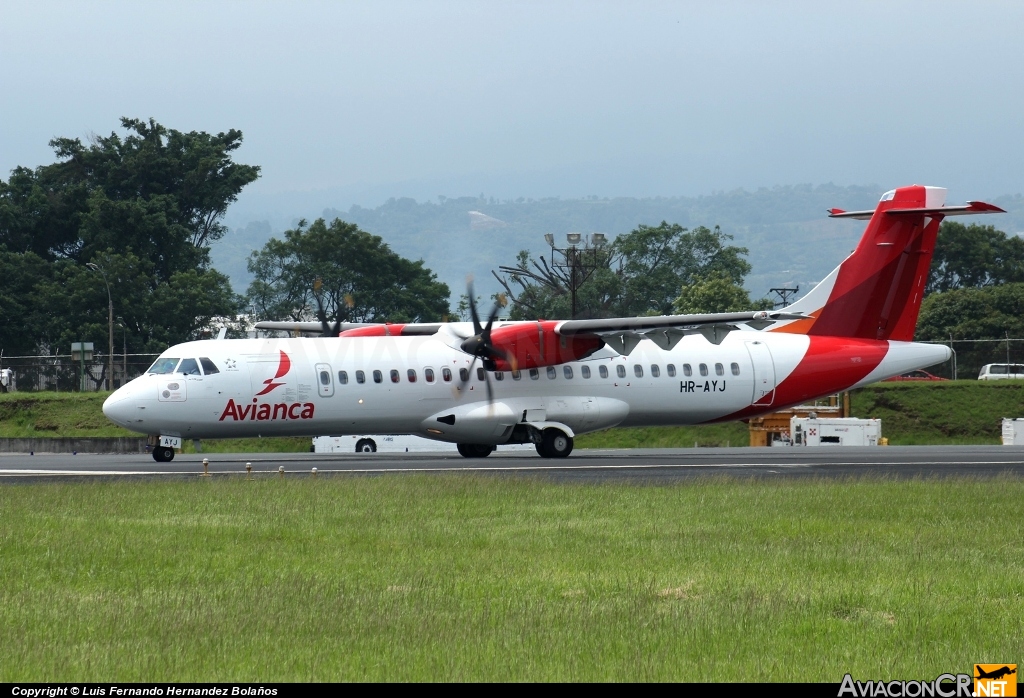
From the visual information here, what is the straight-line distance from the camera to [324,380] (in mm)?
29469

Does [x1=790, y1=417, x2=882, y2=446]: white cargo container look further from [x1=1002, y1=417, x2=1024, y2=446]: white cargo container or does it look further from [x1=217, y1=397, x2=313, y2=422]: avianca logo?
[x1=217, y1=397, x2=313, y2=422]: avianca logo

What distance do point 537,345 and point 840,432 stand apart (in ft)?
49.3

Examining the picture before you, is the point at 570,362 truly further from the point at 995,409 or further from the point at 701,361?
the point at 995,409

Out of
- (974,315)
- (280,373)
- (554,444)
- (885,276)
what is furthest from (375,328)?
(974,315)

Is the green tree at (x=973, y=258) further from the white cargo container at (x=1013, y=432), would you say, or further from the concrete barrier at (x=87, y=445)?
the concrete barrier at (x=87, y=445)

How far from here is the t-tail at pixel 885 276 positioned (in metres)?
32.9

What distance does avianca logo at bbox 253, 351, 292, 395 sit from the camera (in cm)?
2898

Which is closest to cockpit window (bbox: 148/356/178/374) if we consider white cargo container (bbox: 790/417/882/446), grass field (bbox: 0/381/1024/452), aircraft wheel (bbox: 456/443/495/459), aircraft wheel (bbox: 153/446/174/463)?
aircraft wheel (bbox: 153/446/174/463)

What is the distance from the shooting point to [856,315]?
33031 millimetres

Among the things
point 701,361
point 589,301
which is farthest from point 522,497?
Result: point 589,301

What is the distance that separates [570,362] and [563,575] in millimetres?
19519

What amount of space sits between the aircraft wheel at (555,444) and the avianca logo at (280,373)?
703cm

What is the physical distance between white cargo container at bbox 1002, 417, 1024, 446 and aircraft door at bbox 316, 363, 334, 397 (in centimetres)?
2653

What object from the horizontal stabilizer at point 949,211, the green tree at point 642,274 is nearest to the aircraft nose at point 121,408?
the horizontal stabilizer at point 949,211
